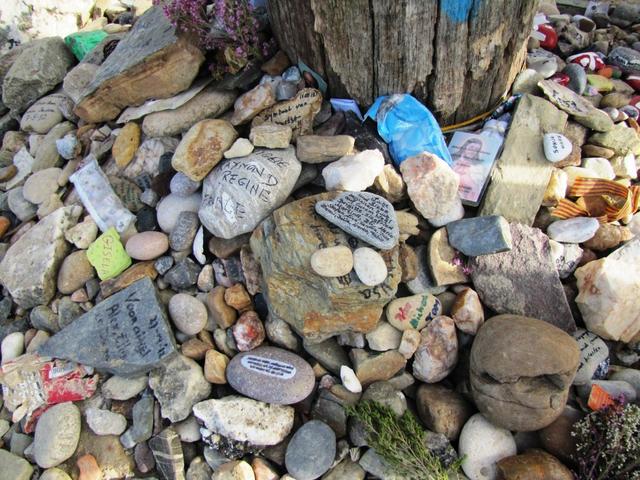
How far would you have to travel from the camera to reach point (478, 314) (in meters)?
2.62

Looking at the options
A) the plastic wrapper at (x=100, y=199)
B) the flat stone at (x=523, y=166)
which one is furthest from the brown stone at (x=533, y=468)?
the plastic wrapper at (x=100, y=199)

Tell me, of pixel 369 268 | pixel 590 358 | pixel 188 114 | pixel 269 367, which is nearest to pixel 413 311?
pixel 369 268

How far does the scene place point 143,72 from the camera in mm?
3174

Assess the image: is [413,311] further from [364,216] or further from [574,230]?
[574,230]

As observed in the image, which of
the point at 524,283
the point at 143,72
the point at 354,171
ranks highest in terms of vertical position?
the point at 143,72

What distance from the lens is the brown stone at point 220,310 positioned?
2719 millimetres

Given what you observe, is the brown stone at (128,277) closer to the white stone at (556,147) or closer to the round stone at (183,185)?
the round stone at (183,185)

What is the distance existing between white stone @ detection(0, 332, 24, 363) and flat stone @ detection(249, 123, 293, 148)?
1873mm

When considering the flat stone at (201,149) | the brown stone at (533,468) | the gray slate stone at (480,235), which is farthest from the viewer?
the flat stone at (201,149)

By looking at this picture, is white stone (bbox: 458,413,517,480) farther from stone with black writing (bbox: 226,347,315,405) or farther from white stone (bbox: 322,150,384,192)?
white stone (bbox: 322,150,384,192)

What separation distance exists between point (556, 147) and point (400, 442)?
6.39ft

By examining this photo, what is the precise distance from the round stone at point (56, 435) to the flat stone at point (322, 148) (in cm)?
190

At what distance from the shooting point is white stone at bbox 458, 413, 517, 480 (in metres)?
2.32

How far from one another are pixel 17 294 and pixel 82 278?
41 centimetres
